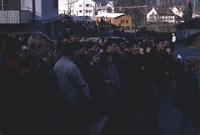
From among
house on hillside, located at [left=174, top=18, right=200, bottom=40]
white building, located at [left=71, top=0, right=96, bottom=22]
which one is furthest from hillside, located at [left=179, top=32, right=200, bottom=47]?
white building, located at [left=71, top=0, right=96, bottom=22]

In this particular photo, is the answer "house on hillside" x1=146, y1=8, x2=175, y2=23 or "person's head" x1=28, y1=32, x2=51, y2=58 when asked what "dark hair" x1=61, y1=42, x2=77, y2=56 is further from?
"house on hillside" x1=146, y1=8, x2=175, y2=23

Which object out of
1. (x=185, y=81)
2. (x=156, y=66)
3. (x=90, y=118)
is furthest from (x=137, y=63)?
(x=90, y=118)

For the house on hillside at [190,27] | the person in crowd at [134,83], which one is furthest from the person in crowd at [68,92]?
the house on hillside at [190,27]

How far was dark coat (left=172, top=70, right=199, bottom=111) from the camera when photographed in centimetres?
724

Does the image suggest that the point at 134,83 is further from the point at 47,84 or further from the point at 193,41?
the point at 193,41

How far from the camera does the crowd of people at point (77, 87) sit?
4.58 metres

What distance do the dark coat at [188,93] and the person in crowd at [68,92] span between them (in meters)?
1.80

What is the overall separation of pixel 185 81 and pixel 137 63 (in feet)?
5.80

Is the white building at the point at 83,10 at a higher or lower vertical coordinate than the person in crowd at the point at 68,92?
higher

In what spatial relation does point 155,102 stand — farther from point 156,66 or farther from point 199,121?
point 199,121

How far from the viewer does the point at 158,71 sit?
9.64 m

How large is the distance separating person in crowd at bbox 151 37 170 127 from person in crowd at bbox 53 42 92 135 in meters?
3.13

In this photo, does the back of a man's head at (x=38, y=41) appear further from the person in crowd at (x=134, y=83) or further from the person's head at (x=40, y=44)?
the person in crowd at (x=134, y=83)

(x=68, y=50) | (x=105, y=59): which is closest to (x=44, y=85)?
(x=68, y=50)
